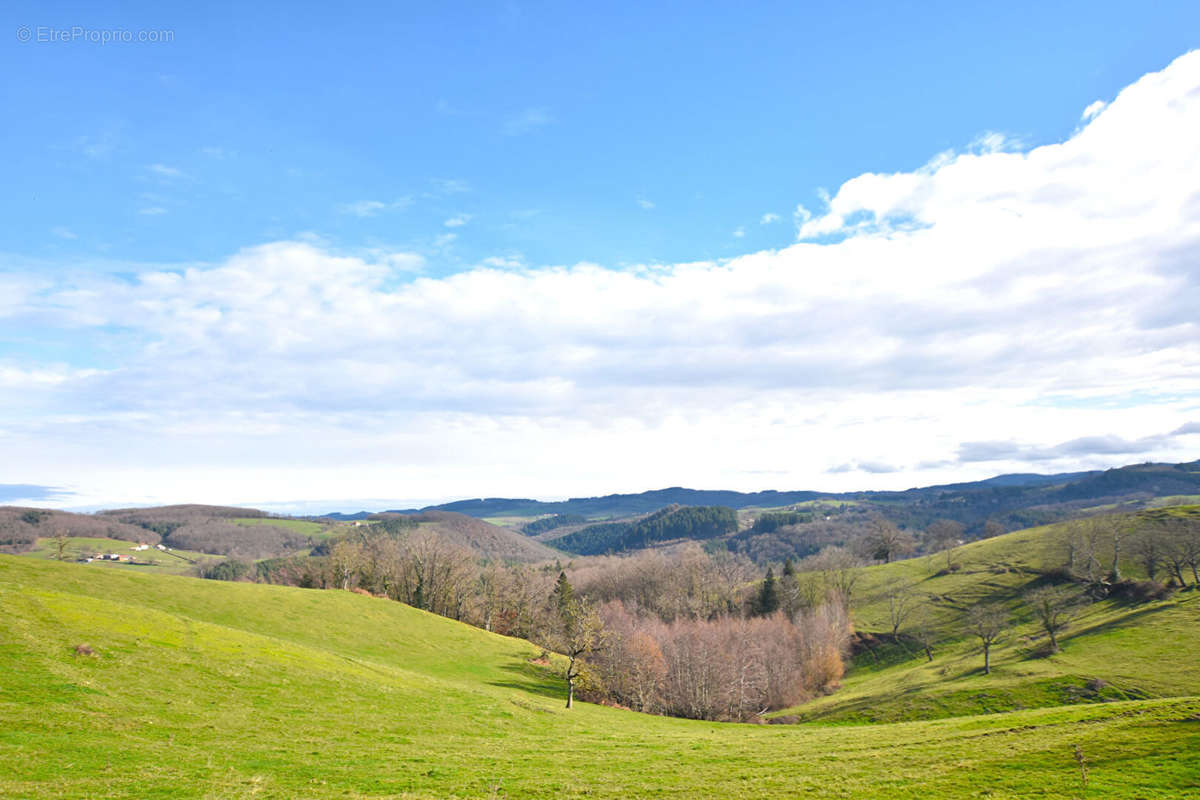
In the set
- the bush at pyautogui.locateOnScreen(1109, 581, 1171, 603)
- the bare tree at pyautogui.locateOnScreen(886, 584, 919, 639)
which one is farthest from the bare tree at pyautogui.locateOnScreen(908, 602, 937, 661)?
the bush at pyautogui.locateOnScreen(1109, 581, 1171, 603)

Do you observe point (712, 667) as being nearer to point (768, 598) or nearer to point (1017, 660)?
point (1017, 660)

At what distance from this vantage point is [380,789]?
21.5m

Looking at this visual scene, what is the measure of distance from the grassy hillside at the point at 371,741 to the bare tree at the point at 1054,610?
6034 centimetres

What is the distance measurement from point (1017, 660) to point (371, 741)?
302ft

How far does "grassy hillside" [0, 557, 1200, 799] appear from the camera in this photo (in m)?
20.5

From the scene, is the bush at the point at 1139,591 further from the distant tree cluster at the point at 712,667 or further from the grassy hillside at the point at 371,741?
the grassy hillside at the point at 371,741

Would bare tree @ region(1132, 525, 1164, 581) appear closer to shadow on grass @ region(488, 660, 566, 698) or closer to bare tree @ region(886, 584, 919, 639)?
bare tree @ region(886, 584, 919, 639)

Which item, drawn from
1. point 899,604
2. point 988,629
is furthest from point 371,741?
point 899,604

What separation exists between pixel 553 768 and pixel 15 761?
20278 mm

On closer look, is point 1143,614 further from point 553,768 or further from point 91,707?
point 91,707

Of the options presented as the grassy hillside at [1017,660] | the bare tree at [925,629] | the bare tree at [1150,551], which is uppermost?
the bare tree at [1150,551]

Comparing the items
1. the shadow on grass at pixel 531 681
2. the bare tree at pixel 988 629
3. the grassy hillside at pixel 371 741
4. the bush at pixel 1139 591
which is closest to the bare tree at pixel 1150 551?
the bush at pixel 1139 591

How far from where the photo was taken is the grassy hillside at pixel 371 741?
20.5 m

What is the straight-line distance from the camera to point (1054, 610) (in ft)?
285
